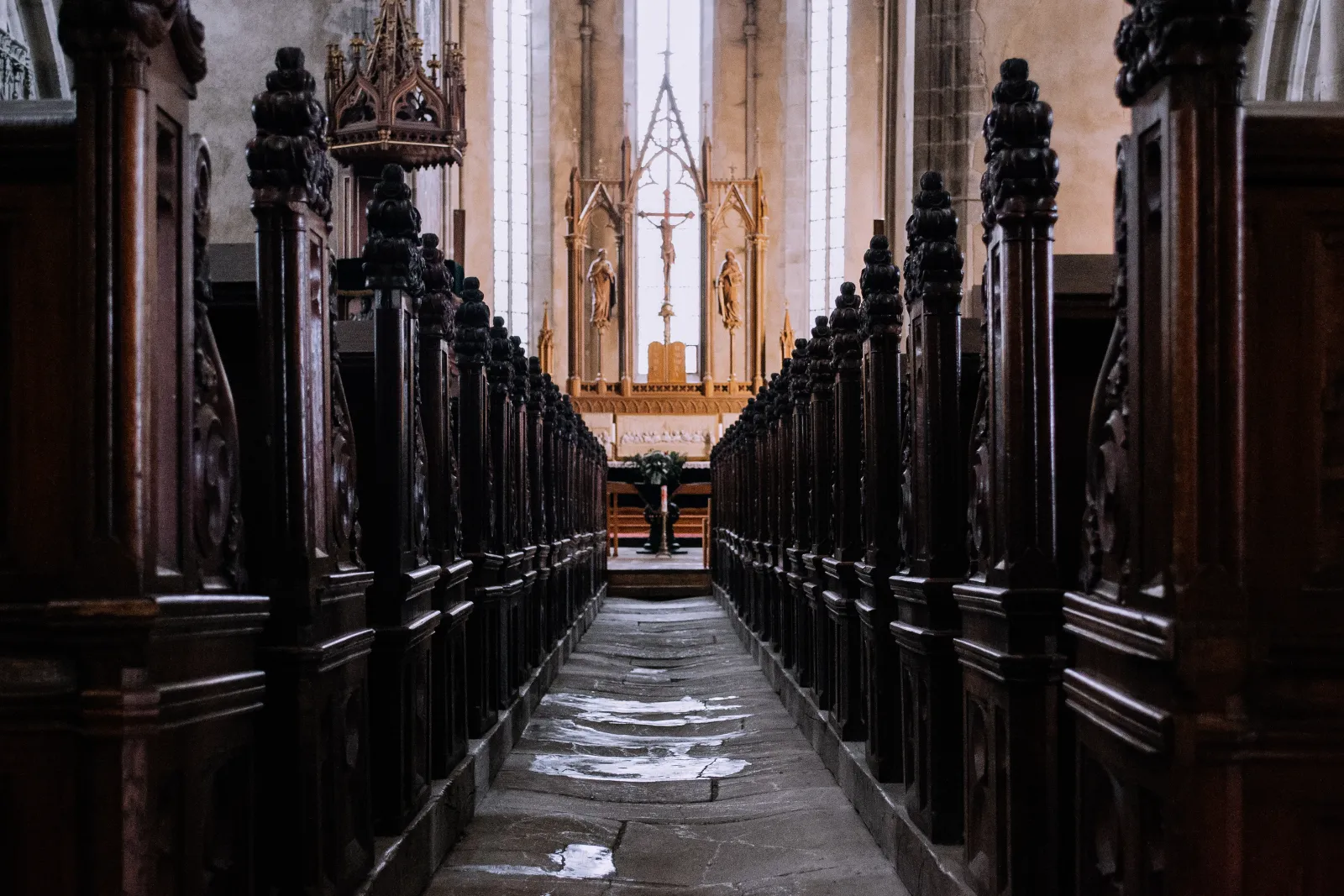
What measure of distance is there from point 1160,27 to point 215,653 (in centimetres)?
137

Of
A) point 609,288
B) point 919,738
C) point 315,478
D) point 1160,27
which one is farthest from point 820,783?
point 609,288

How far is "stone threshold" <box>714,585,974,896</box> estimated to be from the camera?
250cm

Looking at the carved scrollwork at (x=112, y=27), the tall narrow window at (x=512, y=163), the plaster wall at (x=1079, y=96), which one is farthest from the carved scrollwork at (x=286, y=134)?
the tall narrow window at (x=512, y=163)

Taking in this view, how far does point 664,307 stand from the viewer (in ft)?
56.5

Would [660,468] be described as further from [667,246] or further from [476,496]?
[476,496]

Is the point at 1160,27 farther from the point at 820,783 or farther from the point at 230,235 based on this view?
the point at 230,235

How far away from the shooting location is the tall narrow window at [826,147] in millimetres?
18094

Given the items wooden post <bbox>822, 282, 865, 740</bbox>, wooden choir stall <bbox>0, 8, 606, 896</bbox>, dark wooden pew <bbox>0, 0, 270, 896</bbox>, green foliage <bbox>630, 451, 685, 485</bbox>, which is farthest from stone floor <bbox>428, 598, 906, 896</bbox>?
green foliage <bbox>630, 451, 685, 485</bbox>

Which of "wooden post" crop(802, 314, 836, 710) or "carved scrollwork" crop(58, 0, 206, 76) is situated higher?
"carved scrollwork" crop(58, 0, 206, 76)

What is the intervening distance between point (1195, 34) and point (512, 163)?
17668mm

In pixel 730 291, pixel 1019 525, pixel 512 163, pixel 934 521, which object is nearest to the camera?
pixel 1019 525

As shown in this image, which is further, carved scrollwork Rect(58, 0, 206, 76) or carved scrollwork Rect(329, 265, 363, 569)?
carved scrollwork Rect(329, 265, 363, 569)

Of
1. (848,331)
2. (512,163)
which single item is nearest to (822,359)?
(848,331)

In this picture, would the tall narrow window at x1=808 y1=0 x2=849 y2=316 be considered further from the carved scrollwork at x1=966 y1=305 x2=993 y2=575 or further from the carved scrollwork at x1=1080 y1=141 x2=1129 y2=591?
the carved scrollwork at x1=1080 y1=141 x2=1129 y2=591
